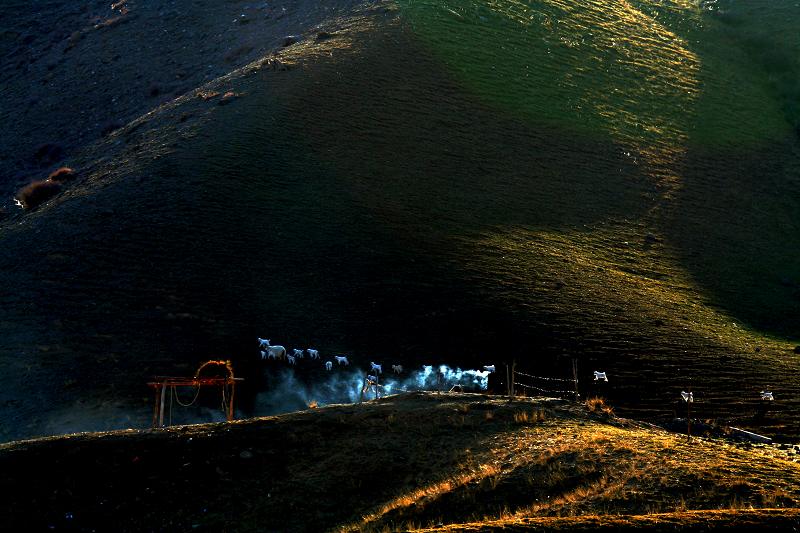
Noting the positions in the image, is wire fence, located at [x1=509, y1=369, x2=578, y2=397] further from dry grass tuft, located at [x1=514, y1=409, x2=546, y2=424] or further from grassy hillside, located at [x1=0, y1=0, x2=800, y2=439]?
dry grass tuft, located at [x1=514, y1=409, x2=546, y2=424]

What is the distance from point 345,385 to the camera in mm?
34031

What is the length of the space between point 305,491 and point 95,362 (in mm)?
16814

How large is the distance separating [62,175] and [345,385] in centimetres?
2557

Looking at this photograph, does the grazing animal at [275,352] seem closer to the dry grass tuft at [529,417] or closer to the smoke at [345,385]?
the smoke at [345,385]

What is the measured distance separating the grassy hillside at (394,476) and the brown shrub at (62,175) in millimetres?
30945

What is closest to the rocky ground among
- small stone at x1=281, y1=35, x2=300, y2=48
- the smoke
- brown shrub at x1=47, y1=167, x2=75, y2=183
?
small stone at x1=281, y1=35, x2=300, y2=48

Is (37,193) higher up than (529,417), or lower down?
higher up

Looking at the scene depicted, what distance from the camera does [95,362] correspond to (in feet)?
112

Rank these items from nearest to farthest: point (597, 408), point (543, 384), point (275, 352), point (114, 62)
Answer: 1. point (597, 408)
2. point (543, 384)
3. point (275, 352)
4. point (114, 62)

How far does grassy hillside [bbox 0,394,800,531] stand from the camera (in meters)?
17.7

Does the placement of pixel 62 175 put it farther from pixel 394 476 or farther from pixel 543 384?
pixel 394 476

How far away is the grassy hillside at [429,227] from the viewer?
3538 cm

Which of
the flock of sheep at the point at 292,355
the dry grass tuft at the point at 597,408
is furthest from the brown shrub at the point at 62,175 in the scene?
the dry grass tuft at the point at 597,408

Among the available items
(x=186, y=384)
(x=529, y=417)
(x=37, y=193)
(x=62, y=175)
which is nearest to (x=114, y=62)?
(x=62, y=175)
